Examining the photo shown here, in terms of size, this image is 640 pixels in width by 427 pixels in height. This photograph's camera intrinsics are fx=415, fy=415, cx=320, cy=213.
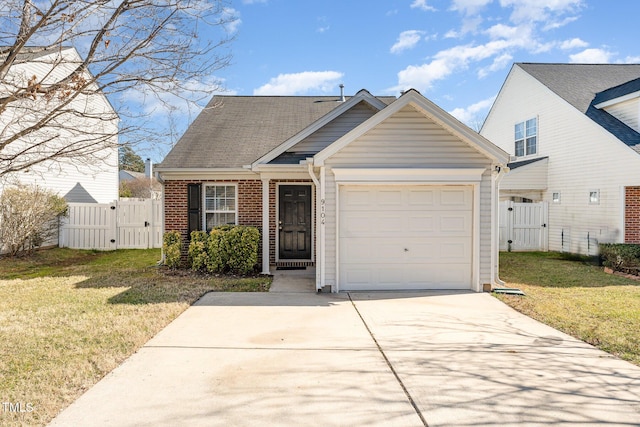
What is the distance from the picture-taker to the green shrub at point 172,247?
415 inches

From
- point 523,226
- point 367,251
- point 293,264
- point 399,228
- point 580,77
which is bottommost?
point 293,264

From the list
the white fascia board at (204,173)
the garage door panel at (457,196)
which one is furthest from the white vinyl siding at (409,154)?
the white fascia board at (204,173)

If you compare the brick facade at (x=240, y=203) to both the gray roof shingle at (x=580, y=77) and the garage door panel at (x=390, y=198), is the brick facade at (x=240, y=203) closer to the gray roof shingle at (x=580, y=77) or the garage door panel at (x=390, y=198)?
the garage door panel at (x=390, y=198)

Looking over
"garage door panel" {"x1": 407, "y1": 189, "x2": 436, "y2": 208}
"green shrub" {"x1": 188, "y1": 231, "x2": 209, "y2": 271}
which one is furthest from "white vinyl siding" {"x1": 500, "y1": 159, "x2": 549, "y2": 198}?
"green shrub" {"x1": 188, "y1": 231, "x2": 209, "y2": 271}

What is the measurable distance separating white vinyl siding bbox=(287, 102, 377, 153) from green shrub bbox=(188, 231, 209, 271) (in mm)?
3041

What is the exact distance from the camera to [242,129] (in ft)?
41.6

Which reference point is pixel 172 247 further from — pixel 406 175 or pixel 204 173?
pixel 406 175

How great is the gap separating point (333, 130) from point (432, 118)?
2.94 meters

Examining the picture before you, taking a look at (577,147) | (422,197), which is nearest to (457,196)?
(422,197)

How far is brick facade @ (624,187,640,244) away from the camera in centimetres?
1205

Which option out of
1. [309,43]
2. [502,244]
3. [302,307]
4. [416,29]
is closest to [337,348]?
[302,307]

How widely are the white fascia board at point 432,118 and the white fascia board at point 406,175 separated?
374 millimetres

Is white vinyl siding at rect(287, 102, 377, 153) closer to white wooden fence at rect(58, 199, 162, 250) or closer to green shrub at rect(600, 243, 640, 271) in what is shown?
white wooden fence at rect(58, 199, 162, 250)

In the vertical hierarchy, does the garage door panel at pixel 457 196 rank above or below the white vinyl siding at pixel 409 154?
below
